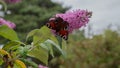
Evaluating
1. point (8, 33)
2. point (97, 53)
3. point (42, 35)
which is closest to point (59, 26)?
point (42, 35)

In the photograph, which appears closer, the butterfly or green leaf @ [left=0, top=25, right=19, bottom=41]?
the butterfly

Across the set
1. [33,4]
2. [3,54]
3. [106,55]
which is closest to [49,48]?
[3,54]

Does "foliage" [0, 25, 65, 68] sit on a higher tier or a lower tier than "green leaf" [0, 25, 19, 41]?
lower

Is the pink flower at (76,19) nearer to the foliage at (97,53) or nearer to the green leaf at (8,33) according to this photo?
the green leaf at (8,33)

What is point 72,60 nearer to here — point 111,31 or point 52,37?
point 111,31

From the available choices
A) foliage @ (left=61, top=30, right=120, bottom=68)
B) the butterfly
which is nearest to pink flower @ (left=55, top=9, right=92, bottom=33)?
the butterfly

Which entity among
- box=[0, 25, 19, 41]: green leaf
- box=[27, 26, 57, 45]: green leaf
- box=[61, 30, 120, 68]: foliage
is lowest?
box=[27, 26, 57, 45]: green leaf

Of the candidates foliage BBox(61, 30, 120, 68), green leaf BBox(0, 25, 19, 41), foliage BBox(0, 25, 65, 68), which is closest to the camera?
foliage BBox(0, 25, 65, 68)

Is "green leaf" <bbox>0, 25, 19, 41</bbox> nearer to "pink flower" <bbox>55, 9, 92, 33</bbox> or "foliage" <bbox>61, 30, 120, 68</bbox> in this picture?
"pink flower" <bbox>55, 9, 92, 33</bbox>

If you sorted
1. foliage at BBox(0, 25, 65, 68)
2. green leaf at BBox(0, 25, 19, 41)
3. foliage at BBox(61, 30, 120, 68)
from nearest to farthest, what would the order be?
foliage at BBox(0, 25, 65, 68), green leaf at BBox(0, 25, 19, 41), foliage at BBox(61, 30, 120, 68)
